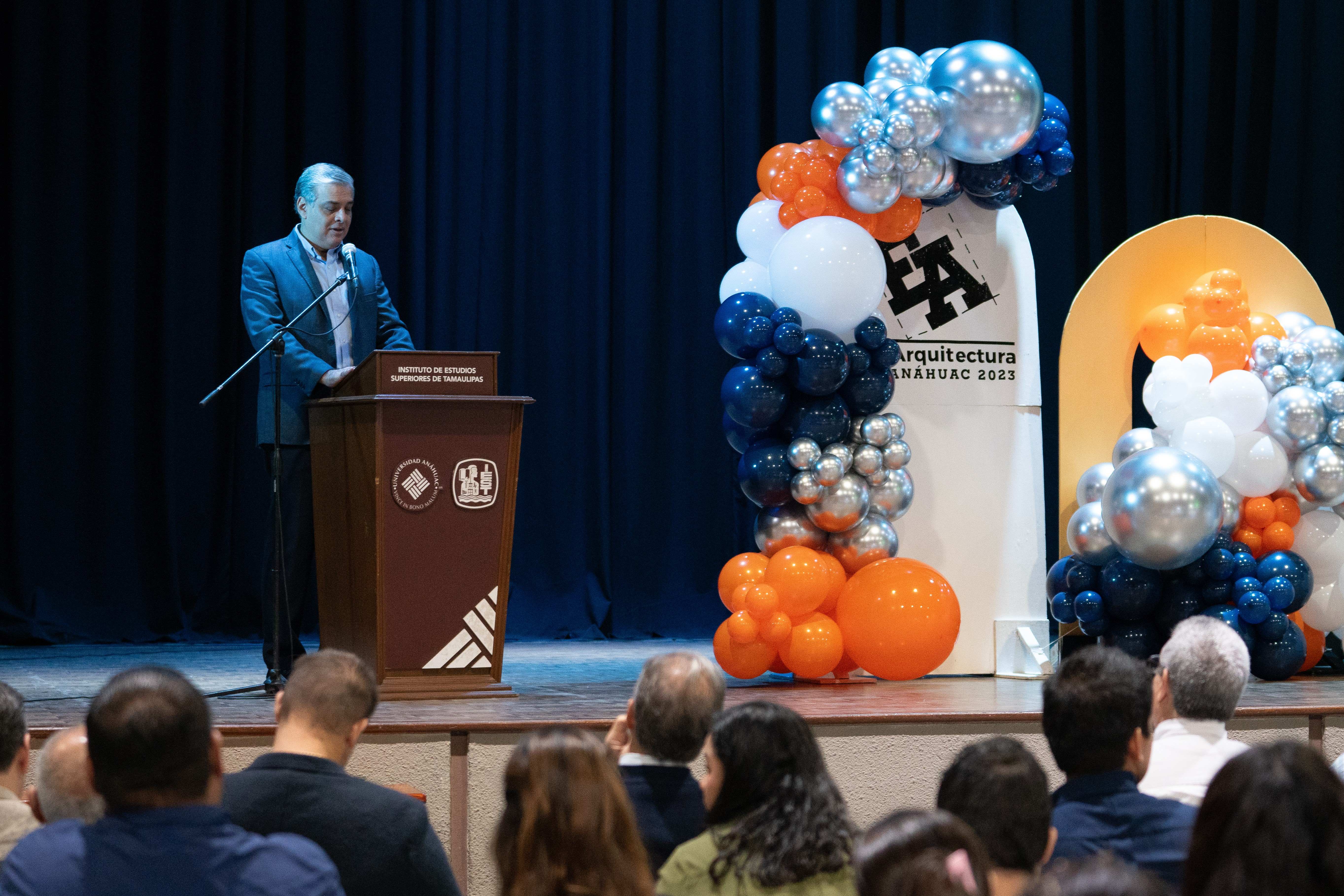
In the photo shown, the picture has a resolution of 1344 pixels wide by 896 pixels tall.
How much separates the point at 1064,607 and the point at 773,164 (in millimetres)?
1826

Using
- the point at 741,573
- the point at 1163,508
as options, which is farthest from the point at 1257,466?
the point at 741,573

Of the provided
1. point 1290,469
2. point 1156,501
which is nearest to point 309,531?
point 1156,501

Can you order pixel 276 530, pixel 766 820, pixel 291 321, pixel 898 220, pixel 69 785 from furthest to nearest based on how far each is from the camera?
pixel 898 220 → pixel 291 321 → pixel 276 530 → pixel 69 785 → pixel 766 820

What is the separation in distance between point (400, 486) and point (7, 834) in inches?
76.4

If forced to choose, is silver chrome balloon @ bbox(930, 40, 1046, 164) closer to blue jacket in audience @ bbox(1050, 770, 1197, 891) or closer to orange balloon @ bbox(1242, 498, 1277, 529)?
orange balloon @ bbox(1242, 498, 1277, 529)

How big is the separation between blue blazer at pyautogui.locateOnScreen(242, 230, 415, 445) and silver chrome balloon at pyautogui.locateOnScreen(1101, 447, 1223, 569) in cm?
234

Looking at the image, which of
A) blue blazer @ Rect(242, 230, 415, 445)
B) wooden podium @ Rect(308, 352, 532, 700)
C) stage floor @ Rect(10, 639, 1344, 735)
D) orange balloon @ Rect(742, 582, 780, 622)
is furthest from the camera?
orange balloon @ Rect(742, 582, 780, 622)

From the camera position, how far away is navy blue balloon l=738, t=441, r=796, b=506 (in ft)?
15.3

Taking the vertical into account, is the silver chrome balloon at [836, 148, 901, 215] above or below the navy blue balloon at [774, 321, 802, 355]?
above

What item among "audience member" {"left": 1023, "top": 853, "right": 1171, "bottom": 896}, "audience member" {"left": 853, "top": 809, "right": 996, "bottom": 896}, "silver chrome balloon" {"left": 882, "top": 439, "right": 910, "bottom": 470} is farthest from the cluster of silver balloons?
"audience member" {"left": 1023, "top": 853, "right": 1171, "bottom": 896}

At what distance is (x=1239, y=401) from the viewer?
484 cm

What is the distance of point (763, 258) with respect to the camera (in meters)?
4.98

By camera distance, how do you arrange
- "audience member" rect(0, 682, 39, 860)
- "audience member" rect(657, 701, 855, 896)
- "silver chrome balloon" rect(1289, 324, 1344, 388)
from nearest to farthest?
"audience member" rect(657, 701, 855, 896)
"audience member" rect(0, 682, 39, 860)
"silver chrome balloon" rect(1289, 324, 1344, 388)

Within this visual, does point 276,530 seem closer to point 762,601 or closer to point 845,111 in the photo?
point 762,601
